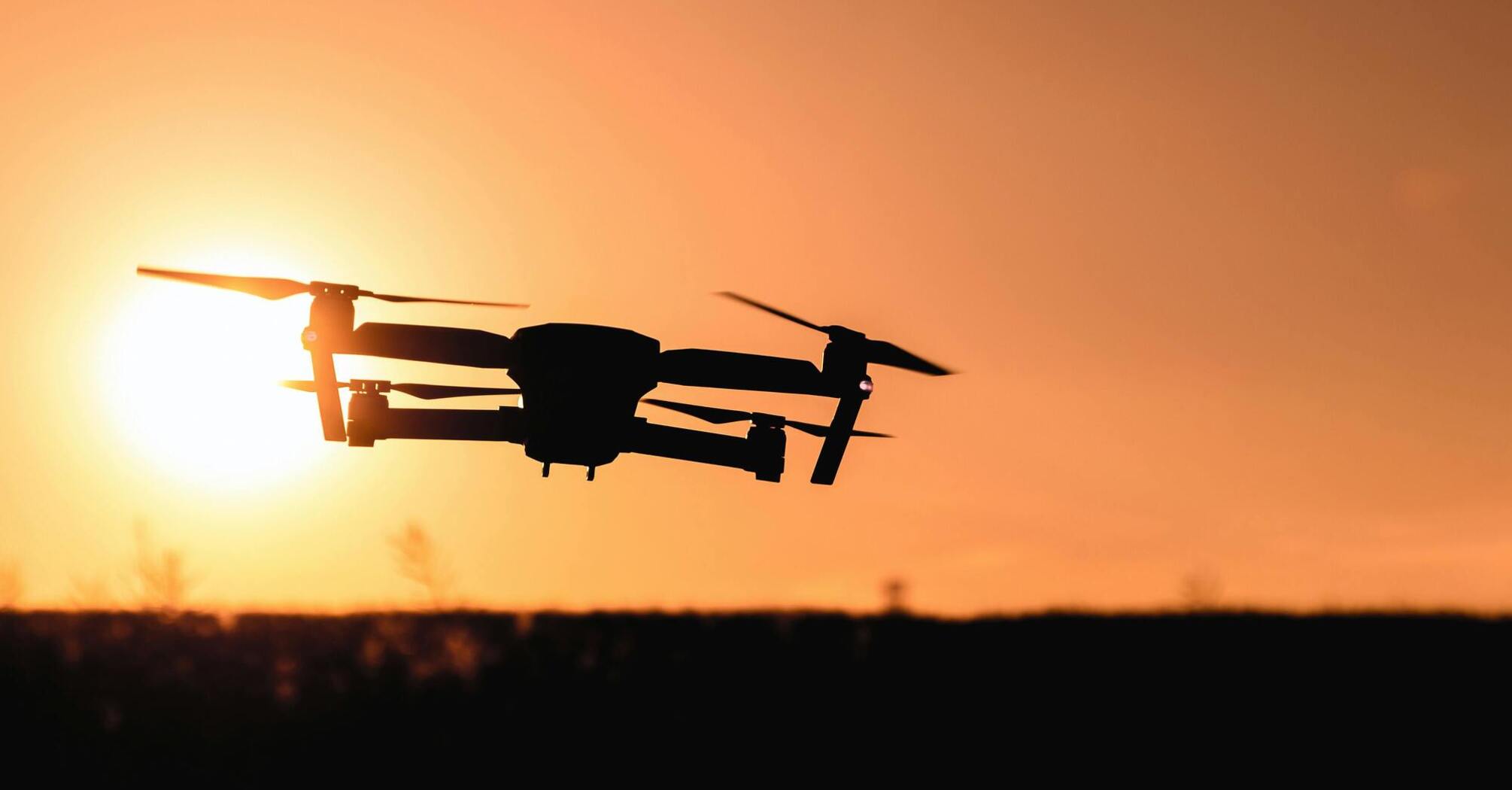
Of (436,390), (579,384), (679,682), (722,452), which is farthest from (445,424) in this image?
(679,682)

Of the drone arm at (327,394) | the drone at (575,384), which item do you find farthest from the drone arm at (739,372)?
the drone arm at (327,394)

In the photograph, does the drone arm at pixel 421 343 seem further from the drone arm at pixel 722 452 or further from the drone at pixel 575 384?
the drone arm at pixel 722 452

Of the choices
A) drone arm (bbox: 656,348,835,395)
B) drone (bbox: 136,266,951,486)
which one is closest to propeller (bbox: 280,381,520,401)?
drone (bbox: 136,266,951,486)

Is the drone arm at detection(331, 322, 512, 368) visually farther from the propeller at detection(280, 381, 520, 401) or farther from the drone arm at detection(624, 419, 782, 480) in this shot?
the drone arm at detection(624, 419, 782, 480)

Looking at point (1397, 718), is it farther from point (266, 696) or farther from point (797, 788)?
point (266, 696)

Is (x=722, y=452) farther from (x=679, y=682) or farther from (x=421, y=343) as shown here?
(x=421, y=343)
